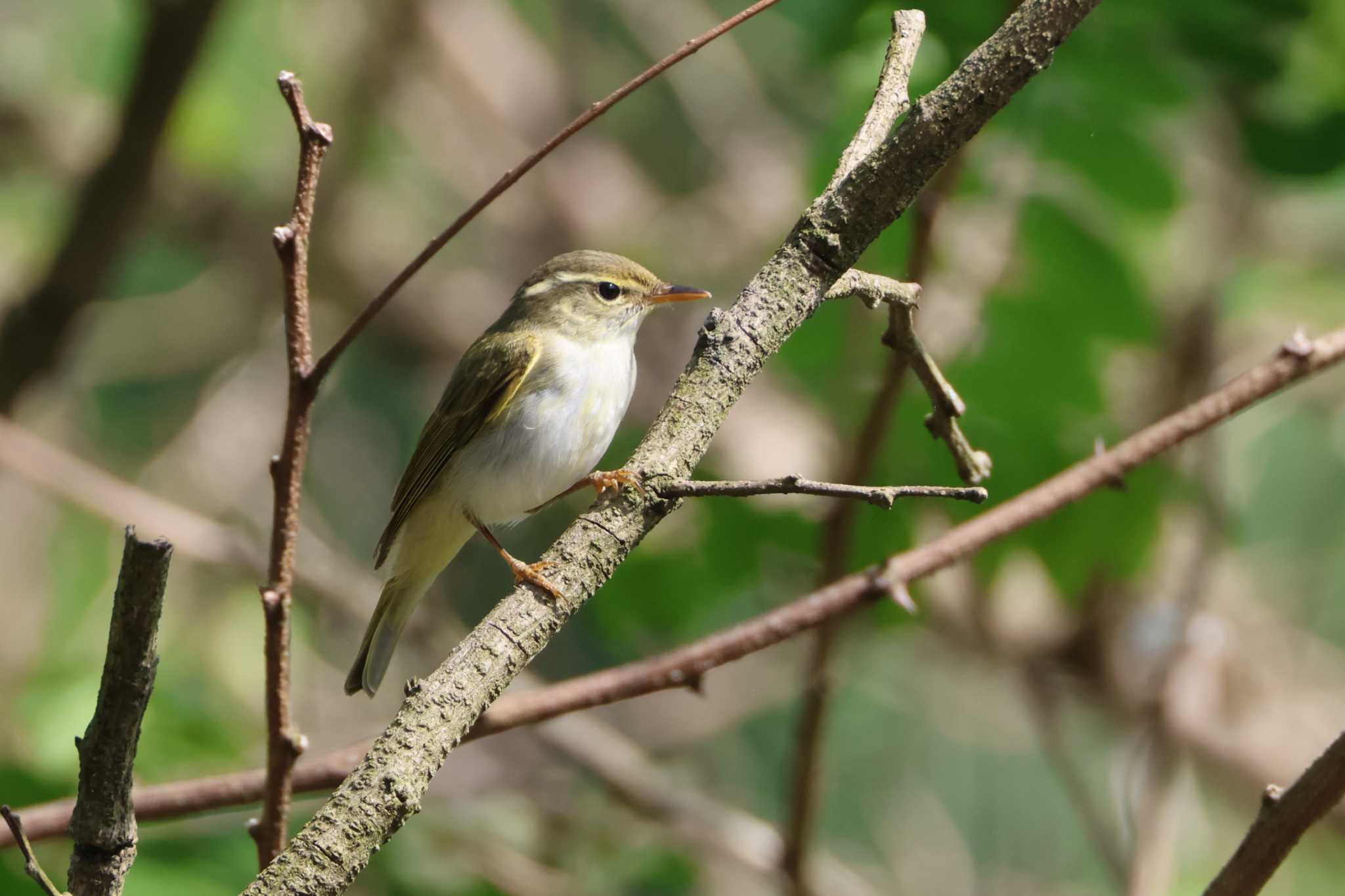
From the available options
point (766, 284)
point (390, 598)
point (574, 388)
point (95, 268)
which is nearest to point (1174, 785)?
point (574, 388)

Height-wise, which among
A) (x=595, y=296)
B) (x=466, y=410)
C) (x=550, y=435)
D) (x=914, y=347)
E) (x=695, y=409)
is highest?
(x=595, y=296)

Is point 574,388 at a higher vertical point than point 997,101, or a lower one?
higher

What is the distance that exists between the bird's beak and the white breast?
19 centimetres

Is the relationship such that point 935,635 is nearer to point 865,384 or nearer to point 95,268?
point 865,384

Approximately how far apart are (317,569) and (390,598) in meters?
0.66

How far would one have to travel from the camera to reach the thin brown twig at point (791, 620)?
80.5 inches

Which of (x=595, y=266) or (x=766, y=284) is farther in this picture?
(x=595, y=266)

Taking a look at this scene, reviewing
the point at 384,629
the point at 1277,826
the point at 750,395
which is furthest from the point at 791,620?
the point at 750,395

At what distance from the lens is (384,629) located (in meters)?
3.38

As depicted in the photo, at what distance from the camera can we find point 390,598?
3.48m

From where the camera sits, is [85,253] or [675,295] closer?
[675,295]

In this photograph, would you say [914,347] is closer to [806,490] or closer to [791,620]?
[806,490]

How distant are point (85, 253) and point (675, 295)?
1.98 metres

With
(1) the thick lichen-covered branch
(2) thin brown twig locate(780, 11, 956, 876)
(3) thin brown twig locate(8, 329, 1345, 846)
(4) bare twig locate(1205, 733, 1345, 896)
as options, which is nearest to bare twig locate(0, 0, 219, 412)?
(3) thin brown twig locate(8, 329, 1345, 846)
